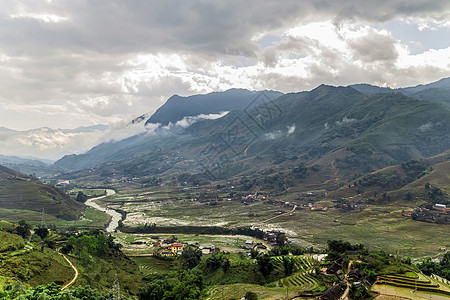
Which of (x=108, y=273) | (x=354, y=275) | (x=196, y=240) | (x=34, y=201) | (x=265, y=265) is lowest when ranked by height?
(x=196, y=240)

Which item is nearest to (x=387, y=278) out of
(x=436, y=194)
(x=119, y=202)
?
(x=436, y=194)

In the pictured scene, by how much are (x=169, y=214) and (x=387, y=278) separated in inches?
4491

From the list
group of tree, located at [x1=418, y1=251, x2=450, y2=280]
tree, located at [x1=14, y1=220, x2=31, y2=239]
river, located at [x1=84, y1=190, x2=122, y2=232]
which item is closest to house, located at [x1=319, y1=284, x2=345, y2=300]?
group of tree, located at [x1=418, y1=251, x2=450, y2=280]

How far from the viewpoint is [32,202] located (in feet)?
425

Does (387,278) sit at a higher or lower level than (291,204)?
higher

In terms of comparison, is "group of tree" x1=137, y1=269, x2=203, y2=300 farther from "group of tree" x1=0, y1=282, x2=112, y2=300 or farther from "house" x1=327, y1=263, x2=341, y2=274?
"house" x1=327, y1=263, x2=341, y2=274

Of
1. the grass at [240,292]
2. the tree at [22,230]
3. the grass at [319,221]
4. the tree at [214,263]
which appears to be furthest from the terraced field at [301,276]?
the tree at [22,230]

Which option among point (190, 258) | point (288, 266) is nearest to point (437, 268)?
point (288, 266)

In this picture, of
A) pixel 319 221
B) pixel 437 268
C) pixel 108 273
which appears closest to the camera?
pixel 437 268

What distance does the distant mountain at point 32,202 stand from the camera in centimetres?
11787

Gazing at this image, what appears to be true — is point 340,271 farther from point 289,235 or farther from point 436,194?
point 436,194

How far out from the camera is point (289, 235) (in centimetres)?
9906

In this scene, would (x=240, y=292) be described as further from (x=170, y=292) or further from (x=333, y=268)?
(x=333, y=268)

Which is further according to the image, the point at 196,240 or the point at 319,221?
the point at 319,221
